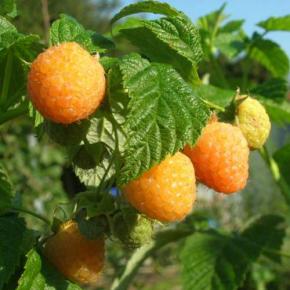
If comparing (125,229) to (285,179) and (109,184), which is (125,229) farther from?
(285,179)

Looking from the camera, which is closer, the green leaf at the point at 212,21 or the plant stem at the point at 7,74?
the plant stem at the point at 7,74

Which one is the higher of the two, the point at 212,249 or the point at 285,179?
the point at 285,179

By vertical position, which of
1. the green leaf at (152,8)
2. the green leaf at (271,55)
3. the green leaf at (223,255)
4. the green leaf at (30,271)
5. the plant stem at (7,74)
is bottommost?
the green leaf at (223,255)

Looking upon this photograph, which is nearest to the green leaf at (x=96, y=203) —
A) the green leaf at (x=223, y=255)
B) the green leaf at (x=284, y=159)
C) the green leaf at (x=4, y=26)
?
the green leaf at (x=4, y=26)

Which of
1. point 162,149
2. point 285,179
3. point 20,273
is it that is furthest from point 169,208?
point 285,179

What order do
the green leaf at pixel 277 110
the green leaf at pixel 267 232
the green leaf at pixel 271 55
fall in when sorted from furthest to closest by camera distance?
the green leaf at pixel 271 55 → the green leaf at pixel 267 232 → the green leaf at pixel 277 110

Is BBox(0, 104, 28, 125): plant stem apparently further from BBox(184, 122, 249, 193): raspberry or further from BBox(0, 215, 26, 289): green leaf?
BBox(184, 122, 249, 193): raspberry

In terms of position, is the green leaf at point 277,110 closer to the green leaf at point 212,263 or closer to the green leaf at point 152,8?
the green leaf at point 212,263

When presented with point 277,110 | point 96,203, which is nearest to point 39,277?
point 96,203
